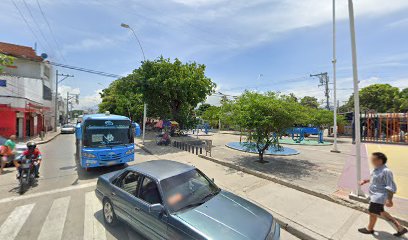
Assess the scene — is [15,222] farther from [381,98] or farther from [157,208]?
[381,98]

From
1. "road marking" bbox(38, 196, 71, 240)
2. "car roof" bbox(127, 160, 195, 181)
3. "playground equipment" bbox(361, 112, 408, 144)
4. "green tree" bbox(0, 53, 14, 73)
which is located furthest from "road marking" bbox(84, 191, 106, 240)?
"playground equipment" bbox(361, 112, 408, 144)

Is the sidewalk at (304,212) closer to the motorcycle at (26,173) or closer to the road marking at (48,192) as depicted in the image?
the road marking at (48,192)

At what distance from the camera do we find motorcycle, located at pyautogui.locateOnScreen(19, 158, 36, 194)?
6.75 m

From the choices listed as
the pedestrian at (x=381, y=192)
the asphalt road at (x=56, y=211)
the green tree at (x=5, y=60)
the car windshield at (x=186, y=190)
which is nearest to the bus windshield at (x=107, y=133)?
the asphalt road at (x=56, y=211)

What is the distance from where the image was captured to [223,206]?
11.8 feet

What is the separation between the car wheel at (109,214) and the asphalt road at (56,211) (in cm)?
13

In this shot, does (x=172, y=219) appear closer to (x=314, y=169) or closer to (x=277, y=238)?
(x=277, y=238)

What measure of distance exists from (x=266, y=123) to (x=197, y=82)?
1198 centimetres

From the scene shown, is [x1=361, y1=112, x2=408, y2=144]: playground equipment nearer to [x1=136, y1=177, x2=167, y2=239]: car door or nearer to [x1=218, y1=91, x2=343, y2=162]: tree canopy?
[x1=218, y1=91, x2=343, y2=162]: tree canopy

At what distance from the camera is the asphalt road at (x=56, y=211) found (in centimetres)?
429

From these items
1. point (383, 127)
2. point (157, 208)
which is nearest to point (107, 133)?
point (157, 208)

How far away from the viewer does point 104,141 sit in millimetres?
8672

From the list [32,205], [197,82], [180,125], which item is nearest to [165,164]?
[32,205]

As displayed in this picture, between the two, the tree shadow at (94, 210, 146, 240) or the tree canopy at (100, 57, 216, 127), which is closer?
the tree shadow at (94, 210, 146, 240)
